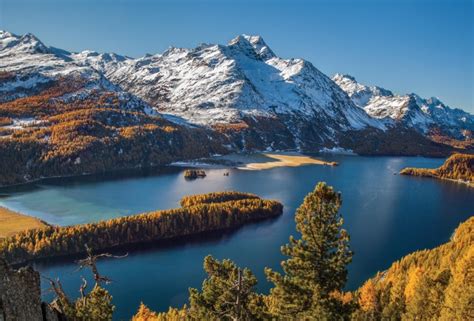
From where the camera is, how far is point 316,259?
24.5 metres

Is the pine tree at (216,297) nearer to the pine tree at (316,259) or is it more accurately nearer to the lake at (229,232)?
the pine tree at (316,259)

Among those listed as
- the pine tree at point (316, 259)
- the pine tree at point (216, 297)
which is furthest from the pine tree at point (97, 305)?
the pine tree at point (316, 259)

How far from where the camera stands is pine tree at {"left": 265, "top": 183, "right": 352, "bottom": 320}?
2439cm

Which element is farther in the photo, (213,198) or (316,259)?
(213,198)

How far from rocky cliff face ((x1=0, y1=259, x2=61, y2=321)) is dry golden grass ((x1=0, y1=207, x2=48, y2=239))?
82653 mm

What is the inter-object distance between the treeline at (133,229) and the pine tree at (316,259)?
58.7 metres

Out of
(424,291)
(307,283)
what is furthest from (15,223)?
(307,283)

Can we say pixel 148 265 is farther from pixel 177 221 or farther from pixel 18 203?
pixel 18 203

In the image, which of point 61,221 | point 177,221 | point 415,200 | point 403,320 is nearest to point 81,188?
point 61,221

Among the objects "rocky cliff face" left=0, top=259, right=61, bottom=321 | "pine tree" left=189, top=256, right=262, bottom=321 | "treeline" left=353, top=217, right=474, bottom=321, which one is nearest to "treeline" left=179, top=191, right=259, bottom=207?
"treeline" left=353, top=217, right=474, bottom=321

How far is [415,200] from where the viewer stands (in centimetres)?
14612

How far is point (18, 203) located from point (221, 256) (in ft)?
232

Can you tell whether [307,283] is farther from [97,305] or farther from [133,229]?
[133,229]

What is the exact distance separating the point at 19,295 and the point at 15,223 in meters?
94.9
